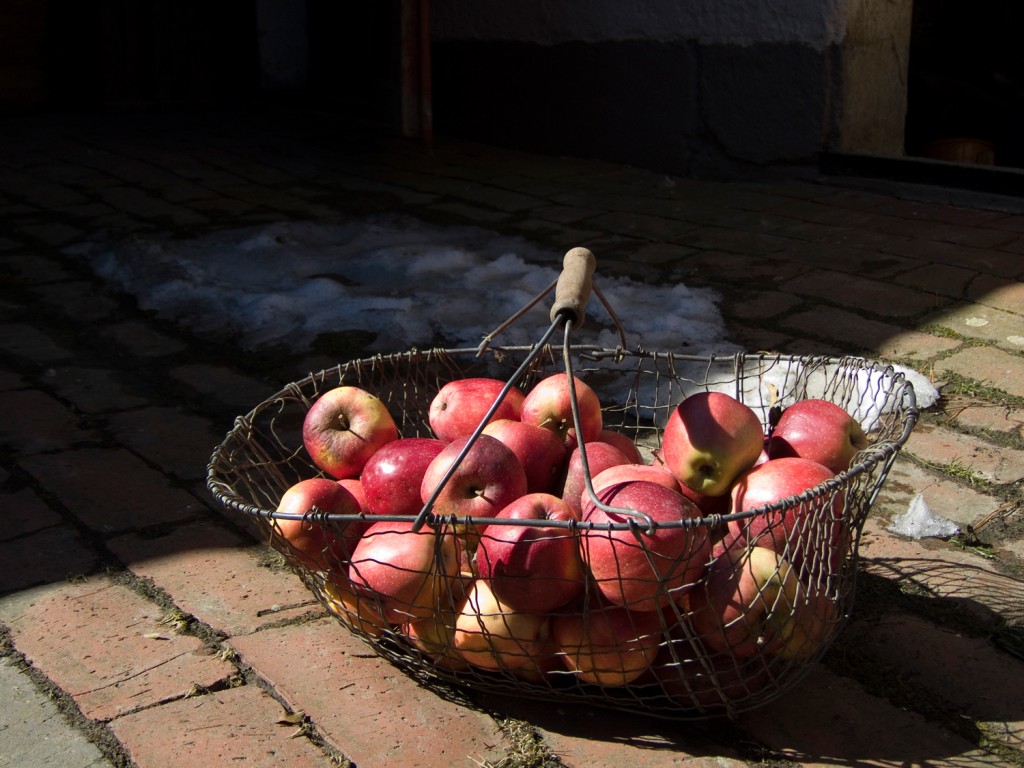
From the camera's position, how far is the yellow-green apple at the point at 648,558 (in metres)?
1.60

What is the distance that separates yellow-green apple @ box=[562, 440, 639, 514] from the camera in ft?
6.34

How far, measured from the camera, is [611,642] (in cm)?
166

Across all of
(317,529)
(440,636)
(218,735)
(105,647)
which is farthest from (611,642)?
(105,647)

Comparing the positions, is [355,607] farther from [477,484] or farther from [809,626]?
[809,626]

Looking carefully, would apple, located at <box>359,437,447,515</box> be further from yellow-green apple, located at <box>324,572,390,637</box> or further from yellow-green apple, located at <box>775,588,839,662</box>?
yellow-green apple, located at <box>775,588,839,662</box>

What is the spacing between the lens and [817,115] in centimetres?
553

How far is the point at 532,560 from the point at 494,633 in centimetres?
14

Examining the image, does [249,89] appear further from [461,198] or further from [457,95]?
[461,198]

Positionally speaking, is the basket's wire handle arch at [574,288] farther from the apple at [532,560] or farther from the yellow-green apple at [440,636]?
the yellow-green apple at [440,636]

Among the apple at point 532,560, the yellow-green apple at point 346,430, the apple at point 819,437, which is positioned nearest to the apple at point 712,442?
the apple at point 819,437

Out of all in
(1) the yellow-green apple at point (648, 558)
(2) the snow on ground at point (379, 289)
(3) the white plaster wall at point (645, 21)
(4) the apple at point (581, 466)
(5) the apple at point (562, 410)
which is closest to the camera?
(1) the yellow-green apple at point (648, 558)

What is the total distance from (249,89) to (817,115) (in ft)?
15.4

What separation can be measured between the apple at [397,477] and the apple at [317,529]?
0.06 meters

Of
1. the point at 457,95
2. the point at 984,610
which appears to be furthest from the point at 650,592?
the point at 457,95
